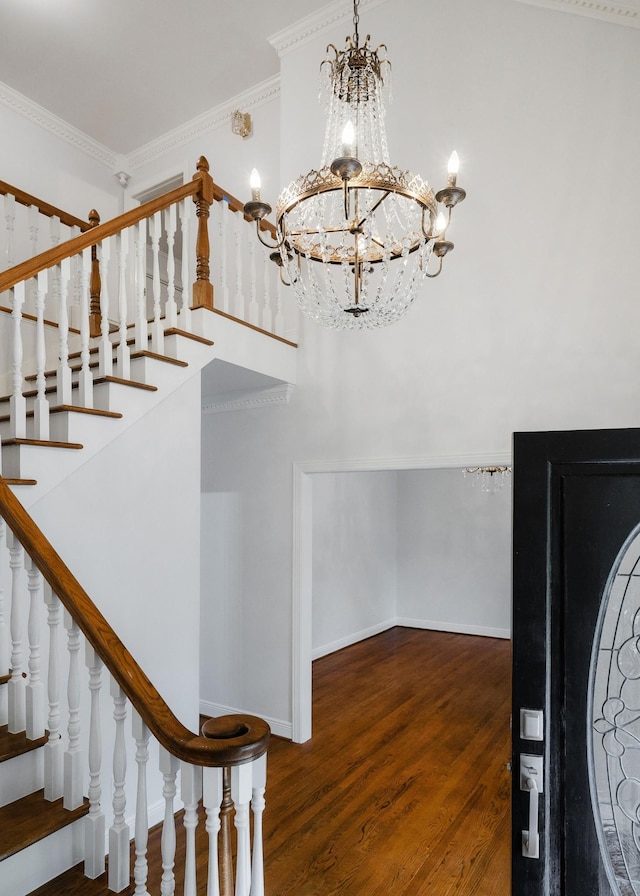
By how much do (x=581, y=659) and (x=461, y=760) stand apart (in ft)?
7.97

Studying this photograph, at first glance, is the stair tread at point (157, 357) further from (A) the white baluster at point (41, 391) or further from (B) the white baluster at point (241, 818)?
(B) the white baluster at point (241, 818)

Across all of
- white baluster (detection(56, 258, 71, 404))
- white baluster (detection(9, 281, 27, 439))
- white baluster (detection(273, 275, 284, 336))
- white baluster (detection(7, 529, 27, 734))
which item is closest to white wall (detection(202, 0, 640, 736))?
white baluster (detection(273, 275, 284, 336))

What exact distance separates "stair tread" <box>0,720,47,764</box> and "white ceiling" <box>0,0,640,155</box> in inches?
195

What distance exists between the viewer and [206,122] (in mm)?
5812

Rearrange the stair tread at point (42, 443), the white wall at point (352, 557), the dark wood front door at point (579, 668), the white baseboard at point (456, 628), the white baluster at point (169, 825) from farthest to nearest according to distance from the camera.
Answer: the white baseboard at point (456, 628) → the white wall at point (352, 557) → the stair tread at point (42, 443) → the dark wood front door at point (579, 668) → the white baluster at point (169, 825)

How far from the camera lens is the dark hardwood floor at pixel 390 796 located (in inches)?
112

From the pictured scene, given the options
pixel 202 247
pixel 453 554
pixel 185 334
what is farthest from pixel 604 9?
pixel 453 554

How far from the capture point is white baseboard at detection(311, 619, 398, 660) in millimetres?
6742

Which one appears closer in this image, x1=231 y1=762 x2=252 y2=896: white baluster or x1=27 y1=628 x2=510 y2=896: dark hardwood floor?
x1=231 y1=762 x2=252 y2=896: white baluster

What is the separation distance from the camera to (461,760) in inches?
162

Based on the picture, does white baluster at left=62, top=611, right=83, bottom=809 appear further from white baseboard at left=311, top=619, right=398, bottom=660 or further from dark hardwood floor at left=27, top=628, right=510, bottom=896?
white baseboard at left=311, top=619, right=398, bottom=660

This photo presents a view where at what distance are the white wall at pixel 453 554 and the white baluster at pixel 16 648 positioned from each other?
648 cm

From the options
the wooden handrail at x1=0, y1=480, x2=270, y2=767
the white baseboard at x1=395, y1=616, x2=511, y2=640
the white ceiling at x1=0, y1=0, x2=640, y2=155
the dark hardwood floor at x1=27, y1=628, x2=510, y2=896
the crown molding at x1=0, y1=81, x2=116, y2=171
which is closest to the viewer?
the wooden handrail at x1=0, y1=480, x2=270, y2=767

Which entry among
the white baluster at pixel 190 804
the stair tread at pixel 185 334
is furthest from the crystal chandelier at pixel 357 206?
the white baluster at pixel 190 804
